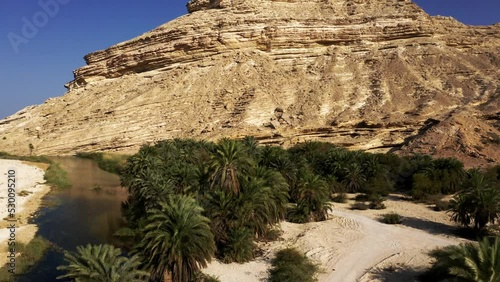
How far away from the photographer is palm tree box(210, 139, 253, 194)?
20.4 metres

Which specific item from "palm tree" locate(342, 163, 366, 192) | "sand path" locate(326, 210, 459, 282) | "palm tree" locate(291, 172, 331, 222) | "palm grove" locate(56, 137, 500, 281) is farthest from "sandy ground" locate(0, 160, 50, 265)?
"palm tree" locate(342, 163, 366, 192)

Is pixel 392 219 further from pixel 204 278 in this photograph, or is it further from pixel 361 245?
pixel 204 278

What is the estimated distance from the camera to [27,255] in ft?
64.1

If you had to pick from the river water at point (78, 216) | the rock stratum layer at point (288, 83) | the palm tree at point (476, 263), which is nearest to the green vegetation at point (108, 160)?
the rock stratum layer at point (288, 83)

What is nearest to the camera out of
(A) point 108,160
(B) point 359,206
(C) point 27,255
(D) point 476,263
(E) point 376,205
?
(D) point 476,263

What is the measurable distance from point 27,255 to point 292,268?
1326cm

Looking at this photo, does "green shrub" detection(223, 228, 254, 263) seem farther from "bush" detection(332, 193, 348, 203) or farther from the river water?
"bush" detection(332, 193, 348, 203)

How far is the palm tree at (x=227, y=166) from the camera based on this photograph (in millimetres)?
20422

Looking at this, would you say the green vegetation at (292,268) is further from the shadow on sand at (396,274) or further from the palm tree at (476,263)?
the palm tree at (476,263)

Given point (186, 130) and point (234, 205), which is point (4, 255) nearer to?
point (234, 205)

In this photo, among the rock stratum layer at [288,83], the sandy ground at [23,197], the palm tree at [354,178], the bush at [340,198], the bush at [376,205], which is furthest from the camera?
the rock stratum layer at [288,83]

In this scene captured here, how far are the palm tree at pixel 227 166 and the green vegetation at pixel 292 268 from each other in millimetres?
4178

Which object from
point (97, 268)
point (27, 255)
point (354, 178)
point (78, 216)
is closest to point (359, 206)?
point (354, 178)

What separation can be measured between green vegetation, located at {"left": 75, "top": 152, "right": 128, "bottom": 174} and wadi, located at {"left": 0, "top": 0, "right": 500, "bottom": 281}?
0.30m
